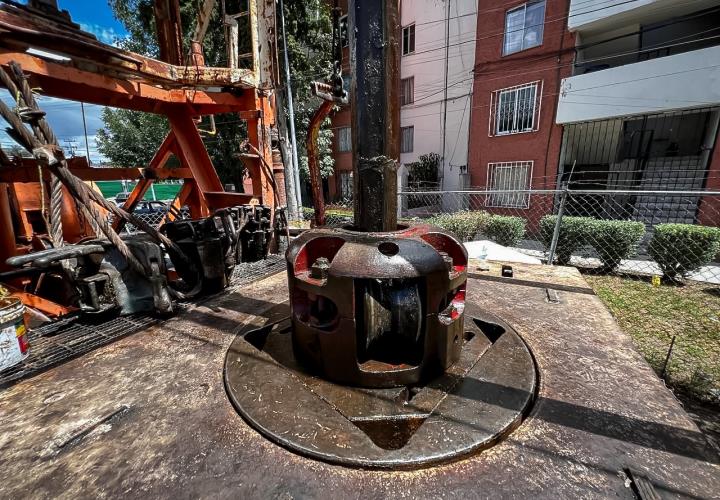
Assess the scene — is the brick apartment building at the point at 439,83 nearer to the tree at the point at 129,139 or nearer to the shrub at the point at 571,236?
the shrub at the point at 571,236

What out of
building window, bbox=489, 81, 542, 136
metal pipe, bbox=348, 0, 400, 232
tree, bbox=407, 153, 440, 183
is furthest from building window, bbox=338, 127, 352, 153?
metal pipe, bbox=348, 0, 400, 232

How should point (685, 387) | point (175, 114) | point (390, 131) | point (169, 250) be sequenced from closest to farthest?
1. point (390, 131)
2. point (169, 250)
3. point (685, 387)
4. point (175, 114)

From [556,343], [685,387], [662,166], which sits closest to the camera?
[556,343]

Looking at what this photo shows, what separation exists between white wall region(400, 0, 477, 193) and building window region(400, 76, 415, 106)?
0.71 feet

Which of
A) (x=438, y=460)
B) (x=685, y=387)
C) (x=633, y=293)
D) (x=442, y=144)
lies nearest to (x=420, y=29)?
(x=442, y=144)

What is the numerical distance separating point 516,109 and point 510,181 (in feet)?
8.81

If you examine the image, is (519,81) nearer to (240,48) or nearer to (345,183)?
(240,48)

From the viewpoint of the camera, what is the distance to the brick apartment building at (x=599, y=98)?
29.6ft

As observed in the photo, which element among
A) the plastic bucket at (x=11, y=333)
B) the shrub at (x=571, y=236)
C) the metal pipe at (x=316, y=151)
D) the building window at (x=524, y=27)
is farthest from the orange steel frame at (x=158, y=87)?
the building window at (x=524, y=27)

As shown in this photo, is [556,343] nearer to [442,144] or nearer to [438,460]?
[438,460]

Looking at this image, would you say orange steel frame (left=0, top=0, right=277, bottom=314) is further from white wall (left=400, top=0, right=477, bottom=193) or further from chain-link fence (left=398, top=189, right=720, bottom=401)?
white wall (left=400, top=0, right=477, bottom=193)

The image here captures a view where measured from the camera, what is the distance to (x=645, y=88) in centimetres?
925

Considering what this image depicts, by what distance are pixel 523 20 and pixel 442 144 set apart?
5.54 metres

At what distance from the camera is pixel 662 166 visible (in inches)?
446
